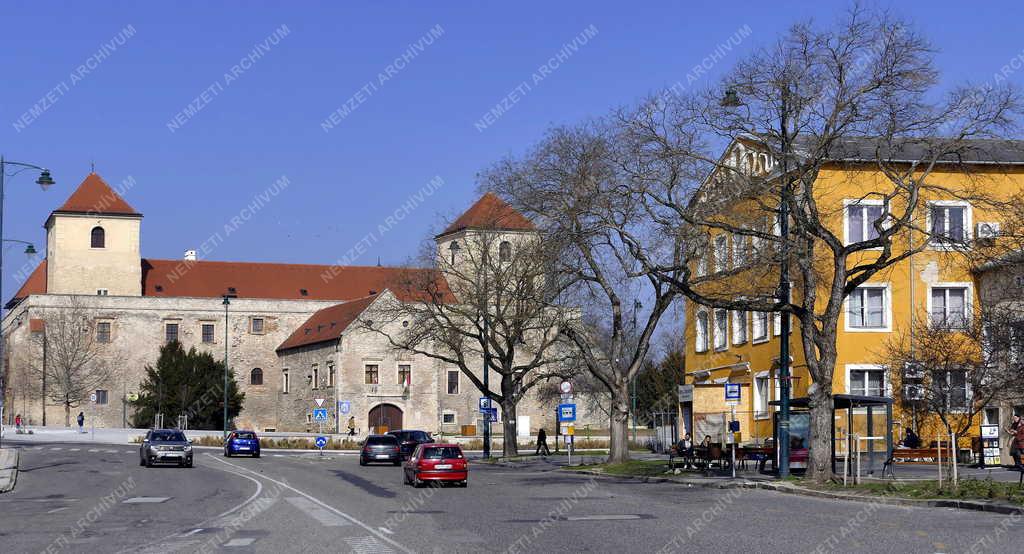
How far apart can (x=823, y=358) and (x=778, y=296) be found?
6.26ft

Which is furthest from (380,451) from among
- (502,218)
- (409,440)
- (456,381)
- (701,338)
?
(456,381)

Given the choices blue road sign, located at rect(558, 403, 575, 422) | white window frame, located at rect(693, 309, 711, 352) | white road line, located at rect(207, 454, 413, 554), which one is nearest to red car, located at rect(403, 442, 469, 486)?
white road line, located at rect(207, 454, 413, 554)

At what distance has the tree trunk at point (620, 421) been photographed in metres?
41.4

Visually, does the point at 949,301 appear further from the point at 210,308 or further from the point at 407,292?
the point at 210,308

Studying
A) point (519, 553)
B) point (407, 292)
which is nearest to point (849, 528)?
point (519, 553)

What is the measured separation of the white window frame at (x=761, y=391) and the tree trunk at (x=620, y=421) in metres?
9.49

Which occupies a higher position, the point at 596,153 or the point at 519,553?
the point at 596,153

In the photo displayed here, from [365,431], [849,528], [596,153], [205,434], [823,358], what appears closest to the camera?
[849,528]

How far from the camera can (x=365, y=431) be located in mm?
93812

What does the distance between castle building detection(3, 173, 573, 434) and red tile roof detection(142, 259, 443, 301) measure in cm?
14

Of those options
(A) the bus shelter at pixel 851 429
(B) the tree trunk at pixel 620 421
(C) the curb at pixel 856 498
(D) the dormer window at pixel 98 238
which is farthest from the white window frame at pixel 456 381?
(C) the curb at pixel 856 498

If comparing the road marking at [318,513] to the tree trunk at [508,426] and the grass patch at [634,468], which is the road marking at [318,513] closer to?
the grass patch at [634,468]

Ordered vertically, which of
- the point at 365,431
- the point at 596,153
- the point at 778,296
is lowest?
the point at 365,431

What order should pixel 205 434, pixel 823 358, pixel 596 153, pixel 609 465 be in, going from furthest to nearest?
pixel 205 434, pixel 609 465, pixel 596 153, pixel 823 358
